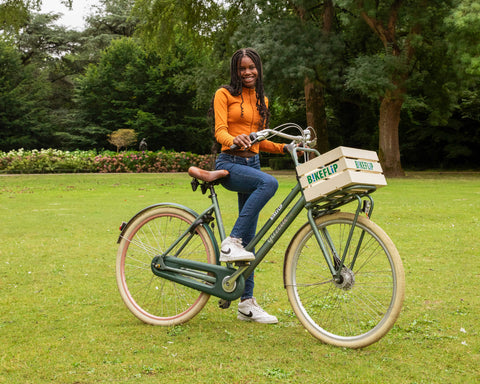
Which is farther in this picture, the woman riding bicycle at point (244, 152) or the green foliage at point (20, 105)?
the green foliage at point (20, 105)

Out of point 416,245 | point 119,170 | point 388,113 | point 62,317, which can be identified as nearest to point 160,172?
point 119,170

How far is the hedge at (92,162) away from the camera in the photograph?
29.6 metres

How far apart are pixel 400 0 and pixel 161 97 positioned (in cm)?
2494

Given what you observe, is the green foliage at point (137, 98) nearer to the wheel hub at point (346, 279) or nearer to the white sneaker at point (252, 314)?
the white sneaker at point (252, 314)

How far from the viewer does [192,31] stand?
29.4 meters

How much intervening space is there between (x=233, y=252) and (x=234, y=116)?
95cm

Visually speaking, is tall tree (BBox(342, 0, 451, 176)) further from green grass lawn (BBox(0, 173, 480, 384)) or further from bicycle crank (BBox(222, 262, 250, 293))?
bicycle crank (BBox(222, 262, 250, 293))

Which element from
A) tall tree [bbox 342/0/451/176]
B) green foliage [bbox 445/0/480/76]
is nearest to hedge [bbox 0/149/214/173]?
tall tree [bbox 342/0/451/176]

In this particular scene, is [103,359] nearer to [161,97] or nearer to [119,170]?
[119,170]

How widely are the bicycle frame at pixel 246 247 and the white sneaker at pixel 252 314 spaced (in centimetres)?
31

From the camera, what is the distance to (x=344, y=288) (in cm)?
359

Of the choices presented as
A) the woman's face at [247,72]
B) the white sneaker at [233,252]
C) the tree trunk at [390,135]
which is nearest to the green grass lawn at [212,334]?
the white sneaker at [233,252]

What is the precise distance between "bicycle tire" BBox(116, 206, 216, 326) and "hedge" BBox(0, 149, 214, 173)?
2439 cm

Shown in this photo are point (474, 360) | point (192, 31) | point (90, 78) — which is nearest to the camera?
point (474, 360)
